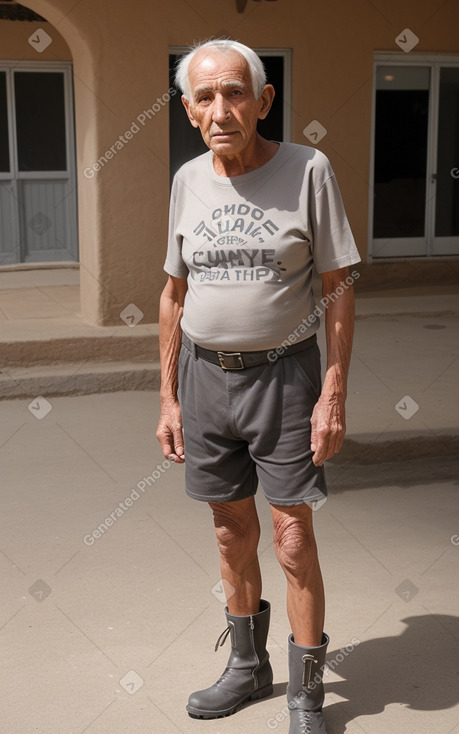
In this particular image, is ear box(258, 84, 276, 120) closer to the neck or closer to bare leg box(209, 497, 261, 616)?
the neck

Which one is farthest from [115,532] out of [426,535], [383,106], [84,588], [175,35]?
[383,106]

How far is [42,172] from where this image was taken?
12023 mm

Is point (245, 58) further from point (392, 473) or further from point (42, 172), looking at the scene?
point (42, 172)

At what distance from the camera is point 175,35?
7.96m

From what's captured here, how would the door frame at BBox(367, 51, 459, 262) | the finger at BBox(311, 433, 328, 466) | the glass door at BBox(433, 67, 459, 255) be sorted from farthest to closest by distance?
1. the glass door at BBox(433, 67, 459, 255)
2. the door frame at BBox(367, 51, 459, 262)
3. the finger at BBox(311, 433, 328, 466)

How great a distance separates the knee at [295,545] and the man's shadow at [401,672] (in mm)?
545

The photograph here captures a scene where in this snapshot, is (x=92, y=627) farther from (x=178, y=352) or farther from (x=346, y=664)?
(x=178, y=352)

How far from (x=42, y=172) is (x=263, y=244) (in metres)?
9.61

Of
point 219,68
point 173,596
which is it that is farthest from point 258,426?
point 173,596

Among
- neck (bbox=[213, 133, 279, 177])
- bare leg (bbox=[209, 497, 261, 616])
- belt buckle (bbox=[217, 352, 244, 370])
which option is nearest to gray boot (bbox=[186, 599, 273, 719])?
bare leg (bbox=[209, 497, 261, 616])

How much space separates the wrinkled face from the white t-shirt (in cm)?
12

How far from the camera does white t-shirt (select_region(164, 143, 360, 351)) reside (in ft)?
9.50

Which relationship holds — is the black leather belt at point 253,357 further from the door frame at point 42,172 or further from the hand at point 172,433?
the door frame at point 42,172

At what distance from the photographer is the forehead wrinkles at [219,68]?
2.85 m
